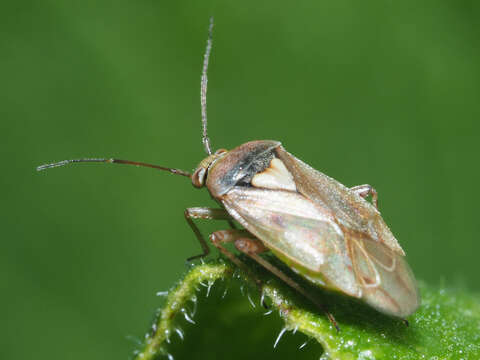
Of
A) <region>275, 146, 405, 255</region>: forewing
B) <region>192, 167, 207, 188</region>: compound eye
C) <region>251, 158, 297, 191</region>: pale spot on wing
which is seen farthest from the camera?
<region>192, 167, 207, 188</region>: compound eye

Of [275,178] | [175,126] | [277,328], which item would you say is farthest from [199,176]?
[175,126]

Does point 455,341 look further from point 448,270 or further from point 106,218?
point 106,218

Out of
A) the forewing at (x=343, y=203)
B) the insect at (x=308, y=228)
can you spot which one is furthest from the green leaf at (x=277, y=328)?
the forewing at (x=343, y=203)

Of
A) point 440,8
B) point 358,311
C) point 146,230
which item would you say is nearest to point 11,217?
point 146,230

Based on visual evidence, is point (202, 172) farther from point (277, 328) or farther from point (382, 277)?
point (382, 277)

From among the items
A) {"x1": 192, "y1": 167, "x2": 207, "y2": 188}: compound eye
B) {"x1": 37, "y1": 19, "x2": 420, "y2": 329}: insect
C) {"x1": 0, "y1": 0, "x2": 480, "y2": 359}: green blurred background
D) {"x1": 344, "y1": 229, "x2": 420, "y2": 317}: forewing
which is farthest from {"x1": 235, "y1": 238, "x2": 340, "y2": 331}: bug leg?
{"x1": 0, "y1": 0, "x2": 480, "y2": 359}: green blurred background

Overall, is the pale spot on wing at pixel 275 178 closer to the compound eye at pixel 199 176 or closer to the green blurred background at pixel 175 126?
the compound eye at pixel 199 176

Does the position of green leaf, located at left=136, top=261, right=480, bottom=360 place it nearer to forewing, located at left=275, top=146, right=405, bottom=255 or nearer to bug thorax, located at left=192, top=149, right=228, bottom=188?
forewing, located at left=275, top=146, right=405, bottom=255
